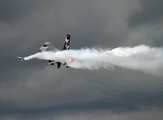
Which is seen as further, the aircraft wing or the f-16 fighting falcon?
the aircraft wing

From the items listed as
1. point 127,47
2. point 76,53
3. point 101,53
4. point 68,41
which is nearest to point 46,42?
point 68,41

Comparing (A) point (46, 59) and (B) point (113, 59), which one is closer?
(B) point (113, 59)

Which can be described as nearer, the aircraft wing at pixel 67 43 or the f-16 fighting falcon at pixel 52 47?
the f-16 fighting falcon at pixel 52 47

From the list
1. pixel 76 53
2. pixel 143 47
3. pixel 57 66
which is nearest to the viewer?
pixel 143 47

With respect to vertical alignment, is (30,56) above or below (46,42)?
below

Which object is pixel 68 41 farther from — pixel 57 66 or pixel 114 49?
pixel 114 49

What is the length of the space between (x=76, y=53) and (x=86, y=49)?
2315 mm

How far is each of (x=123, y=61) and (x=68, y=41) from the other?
2028 cm

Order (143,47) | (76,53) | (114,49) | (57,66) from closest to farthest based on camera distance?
(143,47) → (114,49) → (76,53) → (57,66)

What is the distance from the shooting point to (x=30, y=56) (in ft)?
242

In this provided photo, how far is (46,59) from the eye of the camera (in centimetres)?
7525

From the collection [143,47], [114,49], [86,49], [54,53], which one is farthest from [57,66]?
[143,47]

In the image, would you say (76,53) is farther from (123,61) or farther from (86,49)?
(123,61)

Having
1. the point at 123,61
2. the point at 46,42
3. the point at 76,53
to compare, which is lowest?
the point at 123,61
